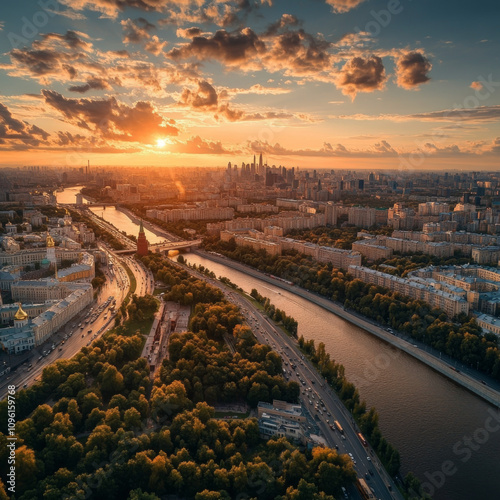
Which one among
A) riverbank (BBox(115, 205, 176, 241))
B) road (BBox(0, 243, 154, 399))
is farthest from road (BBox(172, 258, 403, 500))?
riverbank (BBox(115, 205, 176, 241))

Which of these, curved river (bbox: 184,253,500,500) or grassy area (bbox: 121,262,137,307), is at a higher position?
A: grassy area (bbox: 121,262,137,307)

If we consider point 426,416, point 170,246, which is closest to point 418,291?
point 426,416

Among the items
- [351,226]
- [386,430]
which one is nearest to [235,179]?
[351,226]

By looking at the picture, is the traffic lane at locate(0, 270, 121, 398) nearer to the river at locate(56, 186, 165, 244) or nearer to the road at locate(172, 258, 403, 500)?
the road at locate(172, 258, 403, 500)

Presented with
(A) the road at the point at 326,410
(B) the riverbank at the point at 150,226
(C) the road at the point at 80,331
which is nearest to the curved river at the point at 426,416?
(A) the road at the point at 326,410

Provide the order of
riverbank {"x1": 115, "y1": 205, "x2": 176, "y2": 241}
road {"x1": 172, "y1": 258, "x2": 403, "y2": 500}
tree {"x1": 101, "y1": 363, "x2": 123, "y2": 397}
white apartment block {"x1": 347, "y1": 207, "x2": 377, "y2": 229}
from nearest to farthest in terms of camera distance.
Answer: road {"x1": 172, "y1": 258, "x2": 403, "y2": 500} < tree {"x1": 101, "y1": 363, "x2": 123, "y2": 397} < riverbank {"x1": 115, "y1": 205, "x2": 176, "y2": 241} < white apartment block {"x1": 347, "y1": 207, "x2": 377, "y2": 229}

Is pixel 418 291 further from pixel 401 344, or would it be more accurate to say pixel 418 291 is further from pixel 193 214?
pixel 193 214

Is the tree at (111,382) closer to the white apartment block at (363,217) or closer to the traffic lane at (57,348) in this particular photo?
the traffic lane at (57,348)
